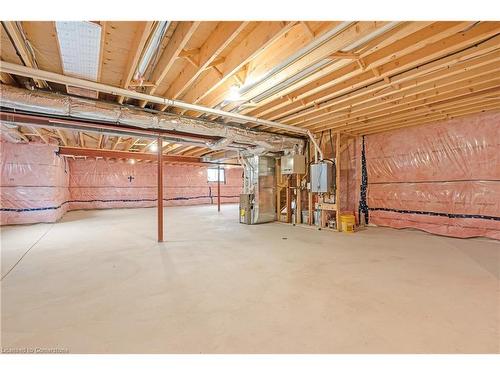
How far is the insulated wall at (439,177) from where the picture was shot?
400 cm

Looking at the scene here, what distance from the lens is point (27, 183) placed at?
5.77m

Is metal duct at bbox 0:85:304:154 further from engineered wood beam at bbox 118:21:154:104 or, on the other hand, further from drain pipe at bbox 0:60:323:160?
engineered wood beam at bbox 118:21:154:104

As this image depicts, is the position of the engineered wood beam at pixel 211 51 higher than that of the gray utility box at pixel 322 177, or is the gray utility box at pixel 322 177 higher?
the engineered wood beam at pixel 211 51

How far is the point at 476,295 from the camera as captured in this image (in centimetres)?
200

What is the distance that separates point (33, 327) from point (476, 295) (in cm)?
343

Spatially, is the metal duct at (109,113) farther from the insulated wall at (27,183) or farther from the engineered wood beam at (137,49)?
the insulated wall at (27,183)

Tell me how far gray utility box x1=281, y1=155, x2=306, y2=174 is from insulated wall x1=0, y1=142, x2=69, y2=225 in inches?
240

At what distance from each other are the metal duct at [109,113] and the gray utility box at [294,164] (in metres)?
0.95

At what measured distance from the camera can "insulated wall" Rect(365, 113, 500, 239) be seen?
400 cm

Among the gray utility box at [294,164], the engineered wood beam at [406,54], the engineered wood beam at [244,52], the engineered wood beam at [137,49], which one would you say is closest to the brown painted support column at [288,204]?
the gray utility box at [294,164]

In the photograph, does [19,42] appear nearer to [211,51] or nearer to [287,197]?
[211,51]
